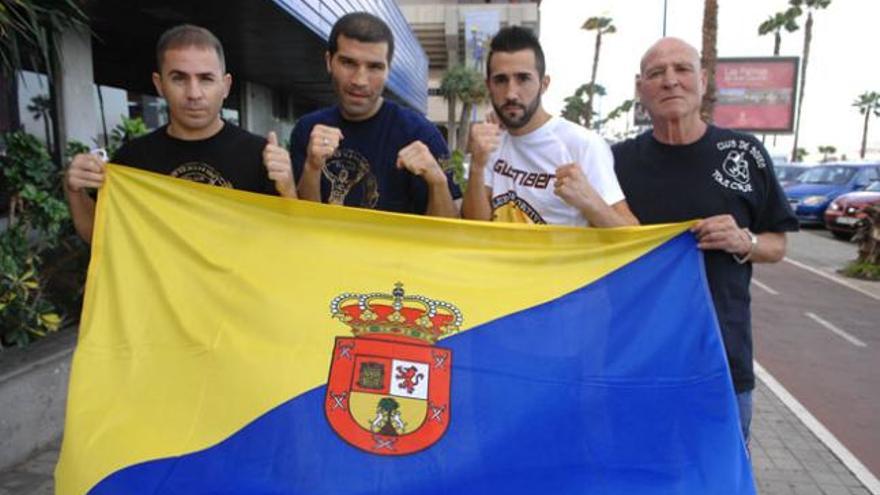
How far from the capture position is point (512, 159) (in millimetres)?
2691

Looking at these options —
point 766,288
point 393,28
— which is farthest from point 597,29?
point 766,288

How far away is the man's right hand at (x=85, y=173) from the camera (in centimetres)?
257

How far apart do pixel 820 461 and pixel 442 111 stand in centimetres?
5222

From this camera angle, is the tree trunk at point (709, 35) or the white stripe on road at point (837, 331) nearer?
the white stripe on road at point (837, 331)

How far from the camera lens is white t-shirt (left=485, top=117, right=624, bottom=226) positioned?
2525 mm

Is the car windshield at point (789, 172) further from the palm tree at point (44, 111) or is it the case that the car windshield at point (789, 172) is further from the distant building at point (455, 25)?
the distant building at point (455, 25)

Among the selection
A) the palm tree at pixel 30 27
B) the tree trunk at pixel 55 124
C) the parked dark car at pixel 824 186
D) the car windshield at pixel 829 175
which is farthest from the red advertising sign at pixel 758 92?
the palm tree at pixel 30 27

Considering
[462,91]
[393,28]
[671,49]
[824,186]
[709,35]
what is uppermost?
[462,91]

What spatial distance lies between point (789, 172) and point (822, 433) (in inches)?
854

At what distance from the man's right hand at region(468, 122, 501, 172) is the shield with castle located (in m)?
0.59

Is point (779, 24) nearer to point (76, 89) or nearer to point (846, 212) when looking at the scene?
point (846, 212)

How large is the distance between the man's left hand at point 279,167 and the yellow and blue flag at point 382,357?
104 mm

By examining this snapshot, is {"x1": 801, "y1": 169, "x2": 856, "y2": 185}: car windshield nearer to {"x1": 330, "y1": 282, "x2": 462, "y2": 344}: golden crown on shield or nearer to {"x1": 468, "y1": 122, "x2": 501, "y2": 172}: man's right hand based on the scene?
{"x1": 468, "y1": 122, "x2": 501, "y2": 172}: man's right hand

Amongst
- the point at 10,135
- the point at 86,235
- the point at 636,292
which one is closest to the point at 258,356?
the point at 86,235
